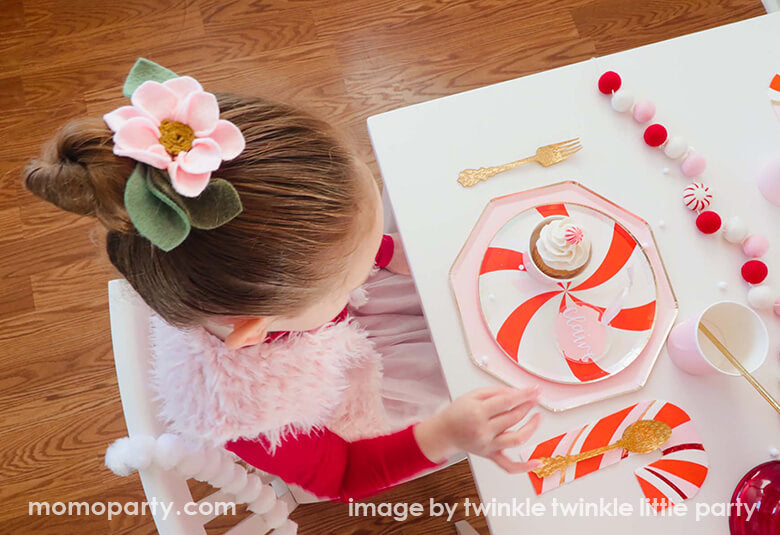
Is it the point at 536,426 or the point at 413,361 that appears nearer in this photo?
the point at 536,426

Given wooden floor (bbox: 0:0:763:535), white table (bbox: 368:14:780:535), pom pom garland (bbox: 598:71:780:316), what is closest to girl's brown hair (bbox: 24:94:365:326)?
white table (bbox: 368:14:780:535)

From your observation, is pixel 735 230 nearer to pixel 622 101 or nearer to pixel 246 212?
pixel 622 101

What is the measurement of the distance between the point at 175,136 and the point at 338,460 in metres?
0.49

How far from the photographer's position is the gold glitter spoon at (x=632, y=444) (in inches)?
27.9

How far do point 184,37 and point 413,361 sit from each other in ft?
3.70

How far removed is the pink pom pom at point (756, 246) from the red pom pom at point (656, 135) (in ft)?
0.56

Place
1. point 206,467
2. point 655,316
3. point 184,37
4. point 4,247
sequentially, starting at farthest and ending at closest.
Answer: point 184,37, point 4,247, point 655,316, point 206,467

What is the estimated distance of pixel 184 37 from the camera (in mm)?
1566

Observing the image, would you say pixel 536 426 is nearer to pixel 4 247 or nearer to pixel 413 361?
pixel 413 361

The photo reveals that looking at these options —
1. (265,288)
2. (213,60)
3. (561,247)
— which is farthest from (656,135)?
(213,60)

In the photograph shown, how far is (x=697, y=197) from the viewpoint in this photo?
80 cm

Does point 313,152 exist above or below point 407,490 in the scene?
above

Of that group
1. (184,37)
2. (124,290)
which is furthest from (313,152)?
(184,37)

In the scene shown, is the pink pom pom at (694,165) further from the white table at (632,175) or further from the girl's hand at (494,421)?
the girl's hand at (494,421)
